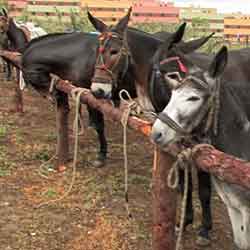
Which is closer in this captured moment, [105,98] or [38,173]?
[105,98]

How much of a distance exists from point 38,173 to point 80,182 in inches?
24.8

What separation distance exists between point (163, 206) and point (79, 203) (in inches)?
72.2

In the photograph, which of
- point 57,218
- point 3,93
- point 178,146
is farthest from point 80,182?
point 3,93

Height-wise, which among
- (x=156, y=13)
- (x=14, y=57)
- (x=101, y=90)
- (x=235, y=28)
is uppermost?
(x=101, y=90)

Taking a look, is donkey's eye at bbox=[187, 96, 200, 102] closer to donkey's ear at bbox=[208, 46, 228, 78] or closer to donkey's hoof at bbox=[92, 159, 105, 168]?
donkey's ear at bbox=[208, 46, 228, 78]

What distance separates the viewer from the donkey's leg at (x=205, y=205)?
3.99m

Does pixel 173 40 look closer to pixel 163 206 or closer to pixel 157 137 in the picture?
pixel 157 137

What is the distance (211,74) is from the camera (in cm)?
286

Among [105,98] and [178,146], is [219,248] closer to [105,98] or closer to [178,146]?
[178,146]

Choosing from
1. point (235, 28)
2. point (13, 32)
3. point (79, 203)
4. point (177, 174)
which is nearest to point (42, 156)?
point (79, 203)

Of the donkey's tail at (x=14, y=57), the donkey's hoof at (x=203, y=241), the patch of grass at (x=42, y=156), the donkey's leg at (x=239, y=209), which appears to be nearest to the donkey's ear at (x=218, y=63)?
the donkey's leg at (x=239, y=209)

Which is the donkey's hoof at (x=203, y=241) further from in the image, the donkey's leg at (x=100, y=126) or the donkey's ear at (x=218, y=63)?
the donkey's leg at (x=100, y=126)

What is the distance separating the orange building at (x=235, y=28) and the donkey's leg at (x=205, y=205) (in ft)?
113

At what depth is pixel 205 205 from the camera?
13.3 ft
